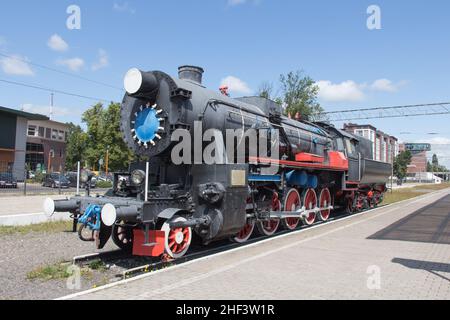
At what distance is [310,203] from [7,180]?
21002 millimetres

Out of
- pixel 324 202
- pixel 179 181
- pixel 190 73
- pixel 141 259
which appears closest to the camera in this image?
pixel 141 259

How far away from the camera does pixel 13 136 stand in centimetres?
4062

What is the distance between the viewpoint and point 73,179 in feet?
113

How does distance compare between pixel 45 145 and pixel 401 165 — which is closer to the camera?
pixel 45 145

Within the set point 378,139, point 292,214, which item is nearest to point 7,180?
point 292,214

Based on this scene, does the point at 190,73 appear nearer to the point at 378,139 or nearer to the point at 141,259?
the point at 141,259

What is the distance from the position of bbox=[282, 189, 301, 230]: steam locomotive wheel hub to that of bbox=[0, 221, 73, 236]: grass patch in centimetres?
627

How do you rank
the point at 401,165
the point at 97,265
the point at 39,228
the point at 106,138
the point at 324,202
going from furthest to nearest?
the point at 401,165, the point at 106,138, the point at 324,202, the point at 39,228, the point at 97,265

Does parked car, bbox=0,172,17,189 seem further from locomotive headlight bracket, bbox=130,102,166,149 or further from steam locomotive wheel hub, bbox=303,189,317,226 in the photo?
locomotive headlight bracket, bbox=130,102,166,149

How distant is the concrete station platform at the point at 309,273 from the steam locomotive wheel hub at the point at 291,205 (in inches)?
53.7

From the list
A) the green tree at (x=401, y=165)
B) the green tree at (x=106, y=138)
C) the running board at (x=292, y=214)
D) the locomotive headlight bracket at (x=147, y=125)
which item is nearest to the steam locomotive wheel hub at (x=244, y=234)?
the running board at (x=292, y=214)

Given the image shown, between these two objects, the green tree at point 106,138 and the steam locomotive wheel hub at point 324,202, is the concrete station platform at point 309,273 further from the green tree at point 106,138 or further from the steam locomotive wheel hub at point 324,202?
the green tree at point 106,138

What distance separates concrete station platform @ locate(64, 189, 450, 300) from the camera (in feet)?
18.0
